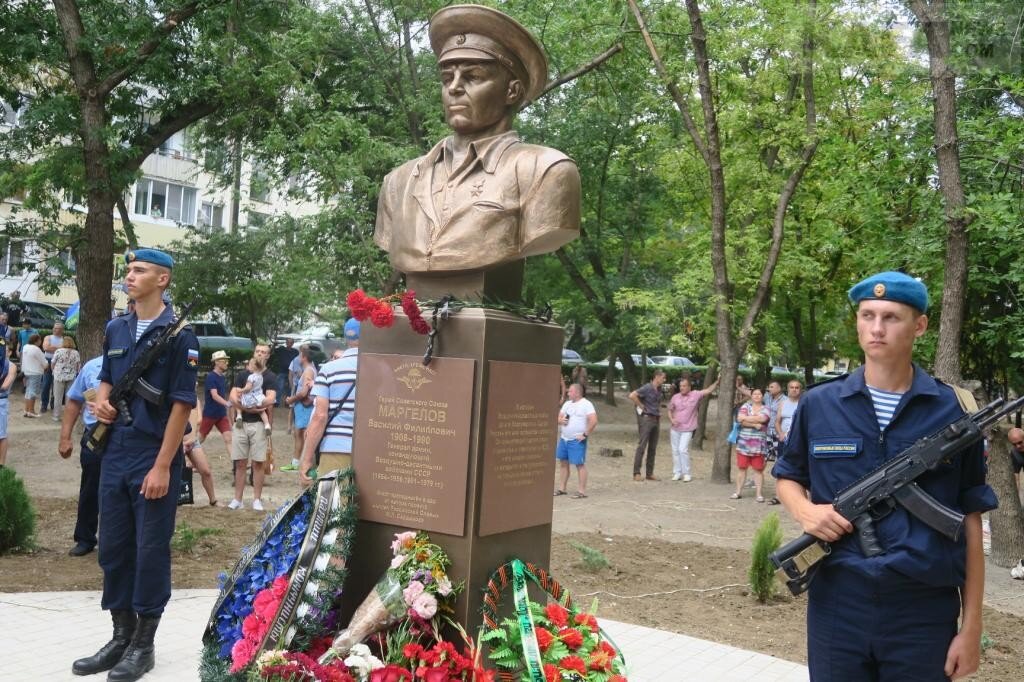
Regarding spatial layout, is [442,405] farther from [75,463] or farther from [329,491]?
[75,463]

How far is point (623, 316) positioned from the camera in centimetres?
2369

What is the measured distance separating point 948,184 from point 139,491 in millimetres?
7687

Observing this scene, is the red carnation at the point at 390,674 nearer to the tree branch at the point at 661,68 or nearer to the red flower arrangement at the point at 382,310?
the red flower arrangement at the point at 382,310

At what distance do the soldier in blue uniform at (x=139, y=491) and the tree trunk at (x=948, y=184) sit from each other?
7.06 meters

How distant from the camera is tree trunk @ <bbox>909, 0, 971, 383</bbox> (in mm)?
9055

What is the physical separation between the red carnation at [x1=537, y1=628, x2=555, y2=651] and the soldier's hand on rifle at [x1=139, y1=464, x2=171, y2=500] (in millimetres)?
2109

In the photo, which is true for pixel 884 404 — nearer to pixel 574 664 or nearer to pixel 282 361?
pixel 574 664

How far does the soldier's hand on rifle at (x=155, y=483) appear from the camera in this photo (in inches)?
191

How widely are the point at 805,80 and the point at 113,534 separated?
1523cm

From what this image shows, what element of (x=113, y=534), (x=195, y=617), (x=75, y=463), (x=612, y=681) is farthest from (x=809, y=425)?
(x=75, y=463)

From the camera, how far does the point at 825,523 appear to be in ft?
10.3

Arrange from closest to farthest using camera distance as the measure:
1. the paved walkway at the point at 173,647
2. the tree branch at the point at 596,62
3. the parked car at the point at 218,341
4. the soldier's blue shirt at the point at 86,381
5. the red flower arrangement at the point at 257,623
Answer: the red flower arrangement at the point at 257,623, the paved walkway at the point at 173,647, the soldier's blue shirt at the point at 86,381, the tree branch at the point at 596,62, the parked car at the point at 218,341

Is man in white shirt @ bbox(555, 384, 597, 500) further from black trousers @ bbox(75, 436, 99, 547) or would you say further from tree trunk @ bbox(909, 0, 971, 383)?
black trousers @ bbox(75, 436, 99, 547)

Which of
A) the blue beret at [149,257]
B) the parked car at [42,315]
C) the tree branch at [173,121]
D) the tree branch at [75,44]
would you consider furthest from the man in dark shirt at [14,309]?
the blue beret at [149,257]
